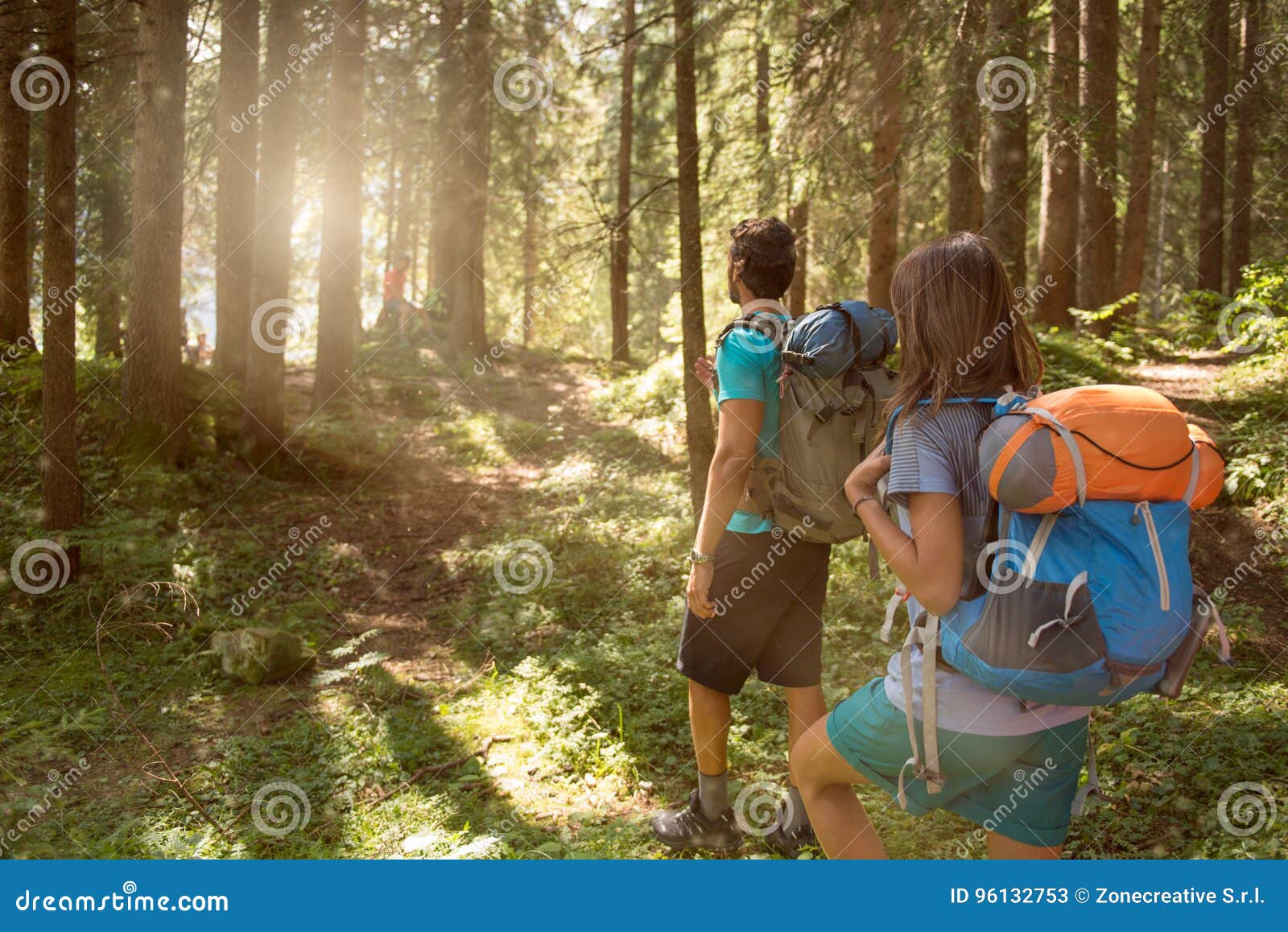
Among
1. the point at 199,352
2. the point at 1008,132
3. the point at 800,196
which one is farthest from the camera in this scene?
the point at 199,352

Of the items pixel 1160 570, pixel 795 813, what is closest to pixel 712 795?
pixel 795 813

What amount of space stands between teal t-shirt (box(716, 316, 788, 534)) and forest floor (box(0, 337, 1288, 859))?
75.6 inches

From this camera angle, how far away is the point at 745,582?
3730 mm

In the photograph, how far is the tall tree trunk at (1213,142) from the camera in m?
16.8

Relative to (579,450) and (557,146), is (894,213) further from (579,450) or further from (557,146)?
(557,146)

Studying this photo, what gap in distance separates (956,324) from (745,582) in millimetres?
1641

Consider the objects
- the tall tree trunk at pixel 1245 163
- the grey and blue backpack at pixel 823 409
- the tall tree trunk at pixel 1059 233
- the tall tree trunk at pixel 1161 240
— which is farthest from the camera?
the tall tree trunk at pixel 1161 240

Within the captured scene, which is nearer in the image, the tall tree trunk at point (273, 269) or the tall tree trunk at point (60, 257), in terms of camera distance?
the tall tree trunk at point (60, 257)

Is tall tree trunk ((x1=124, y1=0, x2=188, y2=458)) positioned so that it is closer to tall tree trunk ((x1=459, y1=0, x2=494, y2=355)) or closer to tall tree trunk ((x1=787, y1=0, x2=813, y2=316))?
tall tree trunk ((x1=459, y1=0, x2=494, y2=355))

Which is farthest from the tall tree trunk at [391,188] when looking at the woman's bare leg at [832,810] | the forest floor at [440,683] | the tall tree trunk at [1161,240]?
the tall tree trunk at [1161,240]

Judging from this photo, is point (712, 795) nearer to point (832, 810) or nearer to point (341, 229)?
point (832, 810)

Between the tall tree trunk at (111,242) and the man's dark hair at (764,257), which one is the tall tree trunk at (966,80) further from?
the tall tree trunk at (111,242)

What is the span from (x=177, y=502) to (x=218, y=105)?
5384 mm

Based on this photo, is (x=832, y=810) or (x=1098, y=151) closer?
(x=832, y=810)
